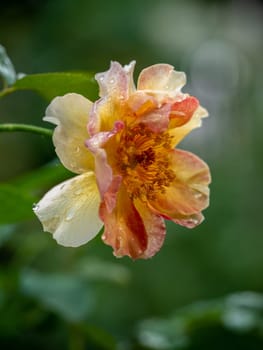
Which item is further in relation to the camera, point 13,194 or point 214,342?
point 214,342

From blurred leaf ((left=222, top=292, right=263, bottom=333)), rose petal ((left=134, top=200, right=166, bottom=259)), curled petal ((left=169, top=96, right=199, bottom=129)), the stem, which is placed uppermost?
curled petal ((left=169, top=96, right=199, bottom=129))

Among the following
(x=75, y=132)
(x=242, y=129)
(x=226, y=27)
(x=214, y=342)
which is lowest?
(x=242, y=129)

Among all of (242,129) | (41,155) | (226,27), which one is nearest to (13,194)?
(41,155)

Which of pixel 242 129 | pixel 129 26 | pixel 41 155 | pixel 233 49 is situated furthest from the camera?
pixel 233 49

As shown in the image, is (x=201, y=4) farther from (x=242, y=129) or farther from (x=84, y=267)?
(x=84, y=267)

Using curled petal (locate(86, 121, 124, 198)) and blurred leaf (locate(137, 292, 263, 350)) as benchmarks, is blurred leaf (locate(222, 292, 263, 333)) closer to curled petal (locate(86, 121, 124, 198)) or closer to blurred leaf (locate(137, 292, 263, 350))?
blurred leaf (locate(137, 292, 263, 350))

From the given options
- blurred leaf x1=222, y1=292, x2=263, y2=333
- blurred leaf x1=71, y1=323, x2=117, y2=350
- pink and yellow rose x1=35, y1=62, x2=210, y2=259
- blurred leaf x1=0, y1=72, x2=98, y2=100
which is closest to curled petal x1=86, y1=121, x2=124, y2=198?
pink and yellow rose x1=35, y1=62, x2=210, y2=259

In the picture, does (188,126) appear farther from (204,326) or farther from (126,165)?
(204,326)
